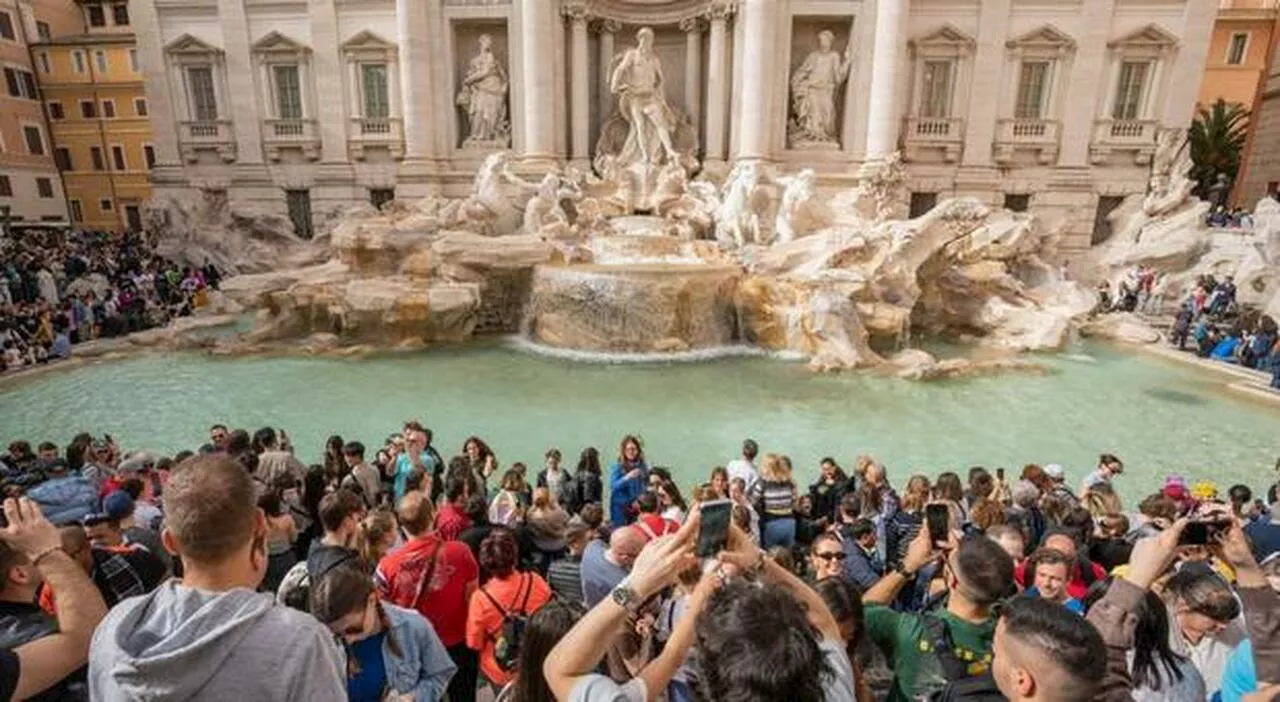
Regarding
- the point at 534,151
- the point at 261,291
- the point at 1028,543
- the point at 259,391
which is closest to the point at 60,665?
the point at 1028,543

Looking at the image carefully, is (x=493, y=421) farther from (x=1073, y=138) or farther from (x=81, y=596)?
(x=1073, y=138)

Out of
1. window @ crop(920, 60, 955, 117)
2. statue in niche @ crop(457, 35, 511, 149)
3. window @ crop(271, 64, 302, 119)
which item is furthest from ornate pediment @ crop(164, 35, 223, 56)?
window @ crop(920, 60, 955, 117)

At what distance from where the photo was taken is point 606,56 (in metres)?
19.2

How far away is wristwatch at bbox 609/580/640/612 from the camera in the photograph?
53.4 inches

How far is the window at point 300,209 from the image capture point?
67.0ft

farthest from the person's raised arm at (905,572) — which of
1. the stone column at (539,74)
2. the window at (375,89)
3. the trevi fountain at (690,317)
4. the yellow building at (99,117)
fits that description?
the yellow building at (99,117)

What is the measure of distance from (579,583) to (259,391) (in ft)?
26.7

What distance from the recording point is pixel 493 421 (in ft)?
27.0

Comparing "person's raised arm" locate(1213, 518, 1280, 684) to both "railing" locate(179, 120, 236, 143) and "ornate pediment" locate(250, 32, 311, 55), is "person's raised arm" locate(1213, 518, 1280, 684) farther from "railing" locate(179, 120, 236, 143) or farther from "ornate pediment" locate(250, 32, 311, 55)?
"railing" locate(179, 120, 236, 143)

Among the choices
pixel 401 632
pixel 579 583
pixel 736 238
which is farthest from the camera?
pixel 736 238

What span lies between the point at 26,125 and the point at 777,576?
38.9m

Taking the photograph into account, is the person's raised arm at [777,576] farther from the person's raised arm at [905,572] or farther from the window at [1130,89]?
the window at [1130,89]

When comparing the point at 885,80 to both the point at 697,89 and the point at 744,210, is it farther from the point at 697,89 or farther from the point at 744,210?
the point at 744,210

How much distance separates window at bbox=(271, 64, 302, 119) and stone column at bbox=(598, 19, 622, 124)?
29.8 feet
